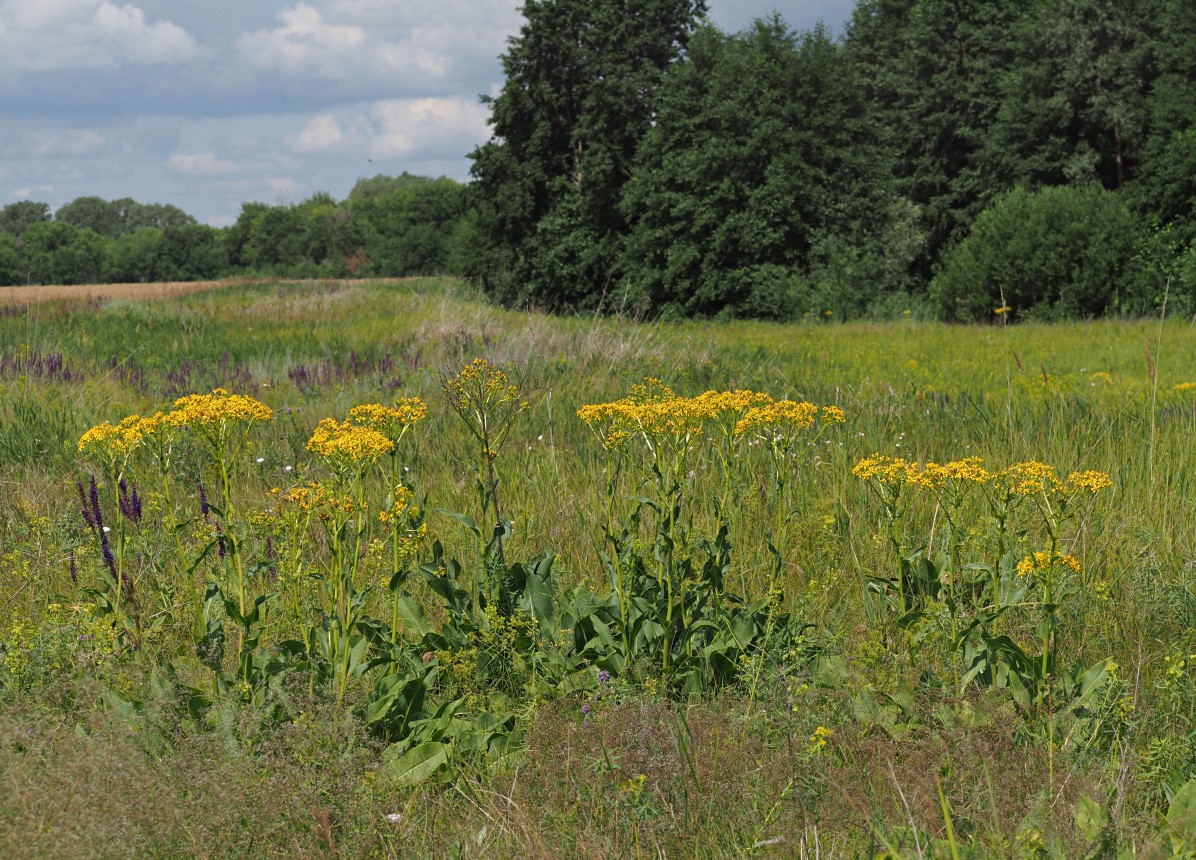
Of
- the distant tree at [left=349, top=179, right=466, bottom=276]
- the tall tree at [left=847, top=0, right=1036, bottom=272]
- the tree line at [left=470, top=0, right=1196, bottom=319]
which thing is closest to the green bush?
the tree line at [left=470, top=0, right=1196, bottom=319]

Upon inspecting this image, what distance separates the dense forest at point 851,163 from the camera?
2084 cm

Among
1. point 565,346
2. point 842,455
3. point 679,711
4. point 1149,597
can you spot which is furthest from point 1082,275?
point 679,711

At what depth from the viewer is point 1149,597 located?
2914 mm

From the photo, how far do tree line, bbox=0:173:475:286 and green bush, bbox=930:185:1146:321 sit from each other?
5231 centimetres

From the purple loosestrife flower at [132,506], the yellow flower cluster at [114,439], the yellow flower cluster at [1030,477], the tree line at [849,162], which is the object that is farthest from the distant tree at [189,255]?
the yellow flower cluster at [1030,477]

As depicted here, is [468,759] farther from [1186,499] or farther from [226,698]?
[1186,499]

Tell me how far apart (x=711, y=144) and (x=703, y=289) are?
151 inches

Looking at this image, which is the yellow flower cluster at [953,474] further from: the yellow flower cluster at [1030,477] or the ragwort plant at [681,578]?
the ragwort plant at [681,578]

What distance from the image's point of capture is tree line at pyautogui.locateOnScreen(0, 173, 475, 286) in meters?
73.7

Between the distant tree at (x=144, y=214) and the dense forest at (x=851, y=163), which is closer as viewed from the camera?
the dense forest at (x=851, y=163)

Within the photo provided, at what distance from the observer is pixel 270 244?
289 feet

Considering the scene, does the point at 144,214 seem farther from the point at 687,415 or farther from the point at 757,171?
the point at 687,415

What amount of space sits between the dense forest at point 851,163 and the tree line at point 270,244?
1533 inches

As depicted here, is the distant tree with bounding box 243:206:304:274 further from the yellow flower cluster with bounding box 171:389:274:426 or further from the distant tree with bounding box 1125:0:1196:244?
the yellow flower cluster with bounding box 171:389:274:426
